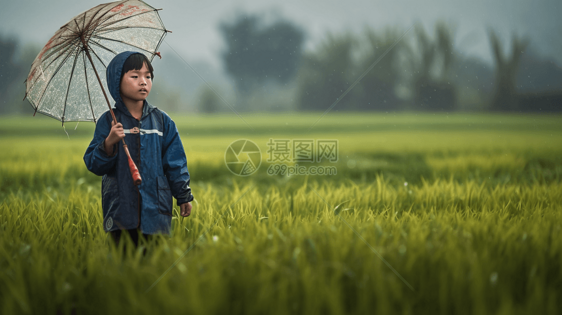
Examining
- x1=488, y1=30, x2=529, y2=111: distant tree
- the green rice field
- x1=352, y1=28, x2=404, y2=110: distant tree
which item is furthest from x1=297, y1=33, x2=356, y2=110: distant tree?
the green rice field

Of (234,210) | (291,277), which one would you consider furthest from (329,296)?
(234,210)

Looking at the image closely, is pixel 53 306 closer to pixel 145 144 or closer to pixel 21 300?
pixel 21 300

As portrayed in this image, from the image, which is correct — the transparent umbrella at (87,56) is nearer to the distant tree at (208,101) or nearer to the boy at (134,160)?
the boy at (134,160)

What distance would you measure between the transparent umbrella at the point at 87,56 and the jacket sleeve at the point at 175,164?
24.1 inches

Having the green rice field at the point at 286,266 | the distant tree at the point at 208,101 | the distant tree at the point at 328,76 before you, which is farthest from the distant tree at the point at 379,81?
the green rice field at the point at 286,266

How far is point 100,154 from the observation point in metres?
2.17

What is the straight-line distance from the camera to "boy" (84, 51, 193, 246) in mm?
2213

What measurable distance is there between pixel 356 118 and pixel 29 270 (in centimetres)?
2696

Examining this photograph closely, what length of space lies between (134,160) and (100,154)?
19 centimetres

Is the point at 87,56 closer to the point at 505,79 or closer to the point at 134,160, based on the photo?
the point at 134,160

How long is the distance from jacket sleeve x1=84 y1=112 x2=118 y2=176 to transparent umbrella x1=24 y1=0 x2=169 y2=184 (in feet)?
1.23

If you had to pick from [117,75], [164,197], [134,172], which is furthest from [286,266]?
[117,75]

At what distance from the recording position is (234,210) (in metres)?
3.24

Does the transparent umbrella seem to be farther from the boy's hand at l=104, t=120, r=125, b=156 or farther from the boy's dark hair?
the boy's hand at l=104, t=120, r=125, b=156
